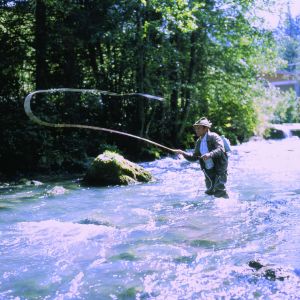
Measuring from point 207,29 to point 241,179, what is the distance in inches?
376

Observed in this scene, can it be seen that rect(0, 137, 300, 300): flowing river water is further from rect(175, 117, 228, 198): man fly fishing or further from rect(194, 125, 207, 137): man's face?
rect(194, 125, 207, 137): man's face

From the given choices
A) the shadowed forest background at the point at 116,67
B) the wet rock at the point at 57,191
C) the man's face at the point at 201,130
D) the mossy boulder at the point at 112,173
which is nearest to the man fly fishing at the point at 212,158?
the man's face at the point at 201,130

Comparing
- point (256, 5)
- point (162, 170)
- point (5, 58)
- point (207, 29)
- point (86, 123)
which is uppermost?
point (256, 5)

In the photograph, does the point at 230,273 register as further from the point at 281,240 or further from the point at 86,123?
the point at 86,123

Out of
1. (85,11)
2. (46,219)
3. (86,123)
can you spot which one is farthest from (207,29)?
(46,219)

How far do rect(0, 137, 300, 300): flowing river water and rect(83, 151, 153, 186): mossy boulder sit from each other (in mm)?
636

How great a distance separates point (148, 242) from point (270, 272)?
2053 millimetres

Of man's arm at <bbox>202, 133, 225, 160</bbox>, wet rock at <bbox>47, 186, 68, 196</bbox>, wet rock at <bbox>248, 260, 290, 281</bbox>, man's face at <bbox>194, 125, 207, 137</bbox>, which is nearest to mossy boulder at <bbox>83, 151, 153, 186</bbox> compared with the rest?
wet rock at <bbox>47, 186, 68, 196</bbox>

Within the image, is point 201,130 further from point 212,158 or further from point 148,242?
point 148,242

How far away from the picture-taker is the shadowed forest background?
15.9 metres

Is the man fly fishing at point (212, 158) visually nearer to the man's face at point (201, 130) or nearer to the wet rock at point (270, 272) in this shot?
the man's face at point (201, 130)

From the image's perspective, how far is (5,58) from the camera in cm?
1675

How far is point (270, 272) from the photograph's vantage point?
4.82 m

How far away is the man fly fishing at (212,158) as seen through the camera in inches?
353
